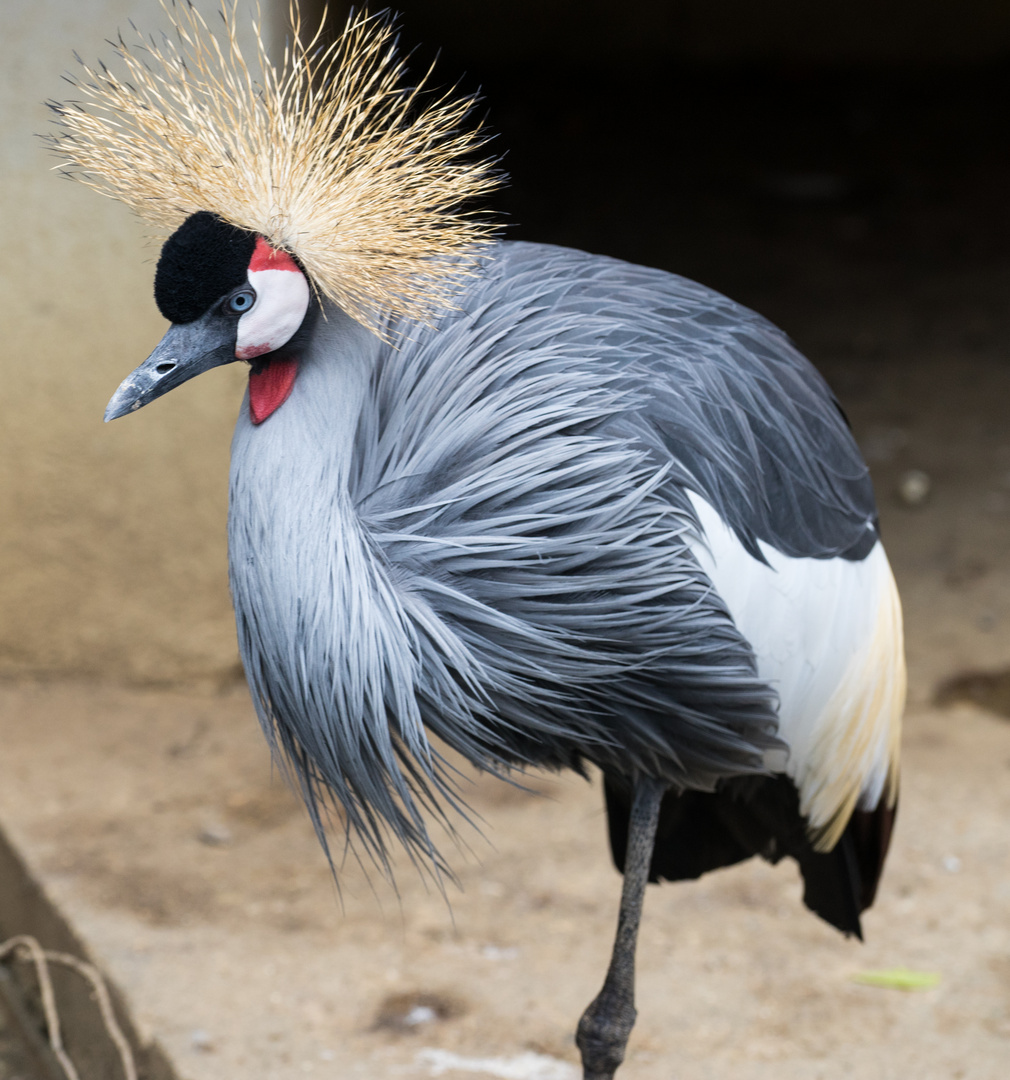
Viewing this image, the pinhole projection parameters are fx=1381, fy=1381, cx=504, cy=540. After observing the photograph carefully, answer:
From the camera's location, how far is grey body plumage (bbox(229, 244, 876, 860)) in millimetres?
1147

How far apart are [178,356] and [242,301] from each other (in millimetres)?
67

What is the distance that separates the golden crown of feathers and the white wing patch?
344 mm

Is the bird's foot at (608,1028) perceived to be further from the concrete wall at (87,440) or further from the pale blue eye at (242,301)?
the concrete wall at (87,440)

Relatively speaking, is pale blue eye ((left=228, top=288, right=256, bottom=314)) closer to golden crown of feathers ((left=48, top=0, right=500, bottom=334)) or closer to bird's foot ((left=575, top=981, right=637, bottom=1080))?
golden crown of feathers ((left=48, top=0, right=500, bottom=334))

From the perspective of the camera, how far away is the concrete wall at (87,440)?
86.4 inches

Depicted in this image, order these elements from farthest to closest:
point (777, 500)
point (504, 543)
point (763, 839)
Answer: point (763, 839) < point (777, 500) < point (504, 543)

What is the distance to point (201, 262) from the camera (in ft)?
3.53

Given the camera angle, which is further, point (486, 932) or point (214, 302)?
point (486, 932)

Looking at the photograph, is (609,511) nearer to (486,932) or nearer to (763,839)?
(763,839)

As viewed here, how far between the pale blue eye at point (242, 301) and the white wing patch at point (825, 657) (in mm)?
440

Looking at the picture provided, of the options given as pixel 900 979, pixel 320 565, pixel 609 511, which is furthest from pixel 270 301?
pixel 900 979

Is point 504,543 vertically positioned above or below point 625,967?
above

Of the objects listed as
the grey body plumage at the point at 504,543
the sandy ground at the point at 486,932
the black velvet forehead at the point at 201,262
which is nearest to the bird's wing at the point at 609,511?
the grey body plumage at the point at 504,543

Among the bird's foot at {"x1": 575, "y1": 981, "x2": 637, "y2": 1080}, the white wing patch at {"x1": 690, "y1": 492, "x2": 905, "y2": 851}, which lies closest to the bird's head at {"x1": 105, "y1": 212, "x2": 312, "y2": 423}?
the white wing patch at {"x1": 690, "y1": 492, "x2": 905, "y2": 851}
